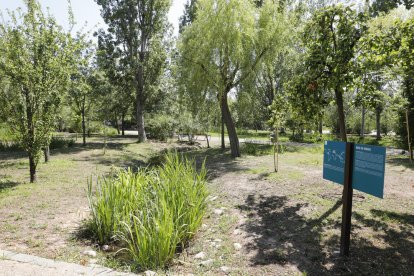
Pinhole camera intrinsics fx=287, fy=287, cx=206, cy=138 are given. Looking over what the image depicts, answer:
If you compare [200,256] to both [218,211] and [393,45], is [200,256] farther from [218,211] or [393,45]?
[393,45]

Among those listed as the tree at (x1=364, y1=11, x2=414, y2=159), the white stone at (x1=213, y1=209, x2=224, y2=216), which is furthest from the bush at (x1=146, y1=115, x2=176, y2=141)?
the tree at (x1=364, y1=11, x2=414, y2=159)

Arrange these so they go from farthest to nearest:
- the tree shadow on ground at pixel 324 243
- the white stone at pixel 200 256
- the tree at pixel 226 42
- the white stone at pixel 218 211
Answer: the tree at pixel 226 42, the white stone at pixel 218 211, the white stone at pixel 200 256, the tree shadow on ground at pixel 324 243

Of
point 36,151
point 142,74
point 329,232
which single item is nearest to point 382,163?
point 329,232

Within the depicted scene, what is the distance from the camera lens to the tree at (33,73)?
7.21 metres

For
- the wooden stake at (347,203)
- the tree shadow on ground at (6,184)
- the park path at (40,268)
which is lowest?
the park path at (40,268)

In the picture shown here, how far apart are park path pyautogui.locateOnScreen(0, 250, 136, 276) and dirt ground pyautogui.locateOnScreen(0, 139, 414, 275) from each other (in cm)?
23

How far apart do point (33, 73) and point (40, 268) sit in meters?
5.58

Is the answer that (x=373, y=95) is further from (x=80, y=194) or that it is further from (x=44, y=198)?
(x=44, y=198)

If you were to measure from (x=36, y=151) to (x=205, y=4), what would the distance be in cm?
892

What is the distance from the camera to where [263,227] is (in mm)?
4906

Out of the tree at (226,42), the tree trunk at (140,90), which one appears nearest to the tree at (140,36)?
the tree trunk at (140,90)

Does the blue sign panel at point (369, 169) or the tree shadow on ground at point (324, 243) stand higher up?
the blue sign panel at point (369, 169)

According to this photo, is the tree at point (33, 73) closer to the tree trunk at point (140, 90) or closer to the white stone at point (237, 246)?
the white stone at point (237, 246)

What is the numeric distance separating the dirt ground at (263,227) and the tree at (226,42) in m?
5.76
